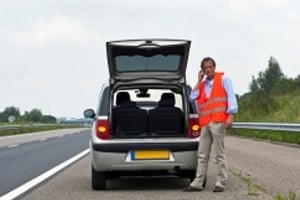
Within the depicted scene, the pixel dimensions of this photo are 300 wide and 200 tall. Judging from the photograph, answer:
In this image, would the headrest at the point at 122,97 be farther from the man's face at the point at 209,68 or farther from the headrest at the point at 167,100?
the man's face at the point at 209,68

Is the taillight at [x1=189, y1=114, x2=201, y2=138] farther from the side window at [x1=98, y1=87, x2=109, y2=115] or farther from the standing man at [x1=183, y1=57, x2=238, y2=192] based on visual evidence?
the side window at [x1=98, y1=87, x2=109, y2=115]

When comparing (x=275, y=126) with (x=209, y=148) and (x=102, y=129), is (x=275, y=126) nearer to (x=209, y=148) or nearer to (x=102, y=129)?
(x=209, y=148)

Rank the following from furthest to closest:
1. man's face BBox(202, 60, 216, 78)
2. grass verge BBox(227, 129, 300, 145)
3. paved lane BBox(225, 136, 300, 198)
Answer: grass verge BBox(227, 129, 300, 145) → paved lane BBox(225, 136, 300, 198) → man's face BBox(202, 60, 216, 78)

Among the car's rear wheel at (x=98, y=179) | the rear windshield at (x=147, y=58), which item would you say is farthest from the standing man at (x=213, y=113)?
the car's rear wheel at (x=98, y=179)

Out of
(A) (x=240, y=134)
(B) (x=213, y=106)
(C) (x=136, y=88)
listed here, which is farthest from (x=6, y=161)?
(A) (x=240, y=134)

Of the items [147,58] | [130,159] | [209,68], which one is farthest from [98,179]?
[209,68]

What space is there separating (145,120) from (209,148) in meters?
1.15

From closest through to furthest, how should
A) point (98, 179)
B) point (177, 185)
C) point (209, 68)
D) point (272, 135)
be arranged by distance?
1. point (209, 68)
2. point (98, 179)
3. point (177, 185)
4. point (272, 135)


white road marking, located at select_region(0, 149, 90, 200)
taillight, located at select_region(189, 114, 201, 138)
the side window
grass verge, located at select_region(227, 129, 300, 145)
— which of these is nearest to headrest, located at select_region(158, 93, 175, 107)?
taillight, located at select_region(189, 114, 201, 138)

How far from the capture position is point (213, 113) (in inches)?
371

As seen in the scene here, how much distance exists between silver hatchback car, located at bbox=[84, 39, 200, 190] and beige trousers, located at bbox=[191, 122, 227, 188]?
0.16 metres

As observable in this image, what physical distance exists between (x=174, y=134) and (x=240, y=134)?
2299 cm

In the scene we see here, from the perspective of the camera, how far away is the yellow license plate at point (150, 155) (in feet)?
31.1

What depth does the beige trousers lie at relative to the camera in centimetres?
942
